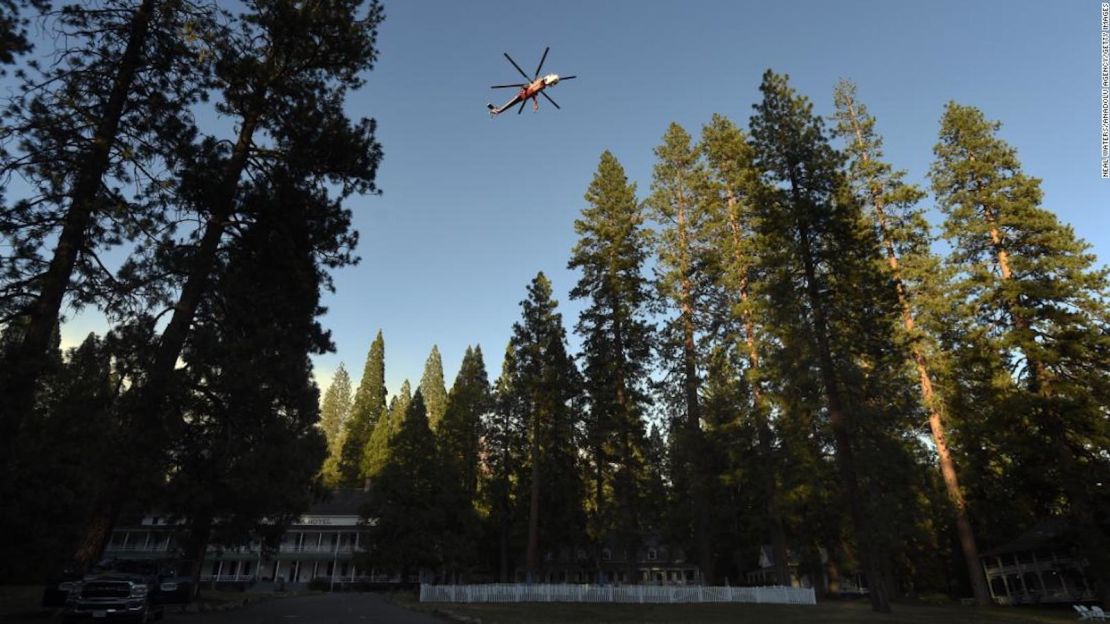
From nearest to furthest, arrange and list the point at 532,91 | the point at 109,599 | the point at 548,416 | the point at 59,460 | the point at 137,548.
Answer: the point at 109,599
the point at 532,91
the point at 59,460
the point at 548,416
the point at 137,548

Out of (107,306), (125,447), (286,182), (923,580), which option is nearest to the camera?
(125,447)

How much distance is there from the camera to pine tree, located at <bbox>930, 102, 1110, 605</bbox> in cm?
2172

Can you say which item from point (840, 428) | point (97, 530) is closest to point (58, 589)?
point (97, 530)

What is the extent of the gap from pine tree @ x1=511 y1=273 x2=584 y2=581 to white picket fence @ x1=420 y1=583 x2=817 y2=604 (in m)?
2.62

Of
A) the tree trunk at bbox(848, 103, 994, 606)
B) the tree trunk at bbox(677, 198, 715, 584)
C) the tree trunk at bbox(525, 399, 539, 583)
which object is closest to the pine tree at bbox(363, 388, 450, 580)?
the tree trunk at bbox(525, 399, 539, 583)

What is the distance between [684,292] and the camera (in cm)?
3138

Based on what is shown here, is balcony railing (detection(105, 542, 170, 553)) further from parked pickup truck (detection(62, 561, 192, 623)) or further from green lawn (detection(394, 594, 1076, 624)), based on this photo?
parked pickup truck (detection(62, 561, 192, 623))

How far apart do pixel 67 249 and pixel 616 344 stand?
2350 cm

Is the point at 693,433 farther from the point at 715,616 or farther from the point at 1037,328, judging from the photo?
the point at 1037,328

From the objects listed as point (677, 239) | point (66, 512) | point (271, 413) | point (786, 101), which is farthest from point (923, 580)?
point (66, 512)

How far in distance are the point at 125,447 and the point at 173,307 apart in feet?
11.0

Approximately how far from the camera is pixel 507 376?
174ft

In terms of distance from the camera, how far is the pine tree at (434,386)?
69812mm

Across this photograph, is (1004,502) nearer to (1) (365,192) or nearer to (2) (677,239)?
(2) (677,239)
